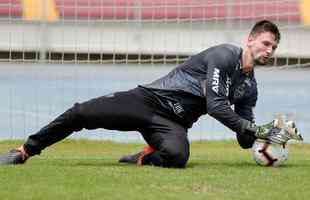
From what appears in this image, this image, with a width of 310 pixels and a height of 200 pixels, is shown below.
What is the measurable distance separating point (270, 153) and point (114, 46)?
17.0 feet

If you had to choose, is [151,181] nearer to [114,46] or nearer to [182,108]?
[182,108]

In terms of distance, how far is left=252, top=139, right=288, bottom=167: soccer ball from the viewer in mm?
7918

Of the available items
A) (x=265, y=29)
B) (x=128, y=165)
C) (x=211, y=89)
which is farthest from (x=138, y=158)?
(x=265, y=29)

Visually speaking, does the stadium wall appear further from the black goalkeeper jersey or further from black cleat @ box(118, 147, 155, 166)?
the black goalkeeper jersey

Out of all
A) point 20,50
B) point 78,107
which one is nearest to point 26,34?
point 20,50

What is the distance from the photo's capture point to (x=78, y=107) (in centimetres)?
789

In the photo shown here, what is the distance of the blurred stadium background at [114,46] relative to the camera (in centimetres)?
1228

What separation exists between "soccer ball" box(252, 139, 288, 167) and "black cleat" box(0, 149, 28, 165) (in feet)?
6.18

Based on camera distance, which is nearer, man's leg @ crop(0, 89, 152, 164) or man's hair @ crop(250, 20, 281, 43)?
man's hair @ crop(250, 20, 281, 43)

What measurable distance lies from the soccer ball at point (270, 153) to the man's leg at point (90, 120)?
0.93 m

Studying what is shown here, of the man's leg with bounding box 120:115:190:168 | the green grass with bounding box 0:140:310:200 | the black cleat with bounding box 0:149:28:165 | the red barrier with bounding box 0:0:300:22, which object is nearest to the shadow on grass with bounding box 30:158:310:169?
the green grass with bounding box 0:140:310:200

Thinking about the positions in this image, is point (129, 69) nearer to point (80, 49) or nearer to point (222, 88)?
point (80, 49)

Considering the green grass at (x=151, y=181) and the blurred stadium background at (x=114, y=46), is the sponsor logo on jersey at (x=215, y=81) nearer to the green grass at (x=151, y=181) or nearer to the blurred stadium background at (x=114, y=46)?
the green grass at (x=151, y=181)

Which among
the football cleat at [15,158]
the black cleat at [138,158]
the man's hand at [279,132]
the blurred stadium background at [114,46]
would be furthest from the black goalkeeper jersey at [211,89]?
the blurred stadium background at [114,46]
